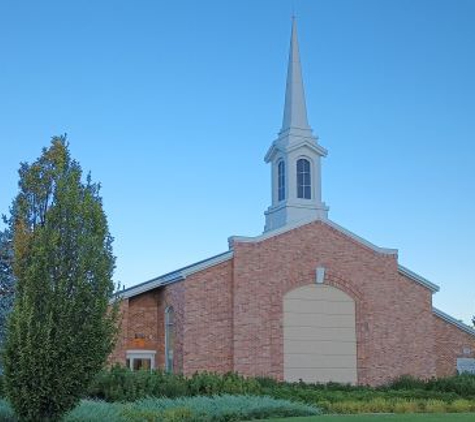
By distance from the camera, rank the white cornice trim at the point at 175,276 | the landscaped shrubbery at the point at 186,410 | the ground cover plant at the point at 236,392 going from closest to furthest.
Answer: the landscaped shrubbery at the point at 186,410, the ground cover plant at the point at 236,392, the white cornice trim at the point at 175,276

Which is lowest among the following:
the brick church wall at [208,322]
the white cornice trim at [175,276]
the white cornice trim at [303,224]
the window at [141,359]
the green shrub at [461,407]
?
the green shrub at [461,407]

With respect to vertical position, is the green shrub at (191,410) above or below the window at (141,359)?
below

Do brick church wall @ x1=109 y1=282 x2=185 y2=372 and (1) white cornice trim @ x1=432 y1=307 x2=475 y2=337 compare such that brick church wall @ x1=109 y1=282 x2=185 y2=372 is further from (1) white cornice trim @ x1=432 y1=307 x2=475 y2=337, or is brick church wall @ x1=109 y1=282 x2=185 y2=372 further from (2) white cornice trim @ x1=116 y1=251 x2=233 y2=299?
(1) white cornice trim @ x1=432 y1=307 x2=475 y2=337

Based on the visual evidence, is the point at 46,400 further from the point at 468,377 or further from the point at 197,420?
the point at 468,377

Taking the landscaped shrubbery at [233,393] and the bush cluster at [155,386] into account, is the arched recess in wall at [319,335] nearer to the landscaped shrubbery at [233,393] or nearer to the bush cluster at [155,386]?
the landscaped shrubbery at [233,393]

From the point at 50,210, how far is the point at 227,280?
14951mm

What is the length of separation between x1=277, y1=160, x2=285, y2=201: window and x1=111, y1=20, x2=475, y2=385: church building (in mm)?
108

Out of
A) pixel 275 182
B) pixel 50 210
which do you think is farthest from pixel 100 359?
pixel 275 182

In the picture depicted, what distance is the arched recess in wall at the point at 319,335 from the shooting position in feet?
91.7

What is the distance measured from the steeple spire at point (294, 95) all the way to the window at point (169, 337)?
10.2 metres

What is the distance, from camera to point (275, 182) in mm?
32812

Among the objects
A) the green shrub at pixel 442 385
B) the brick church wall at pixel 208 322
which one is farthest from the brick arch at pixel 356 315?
the brick church wall at pixel 208 322

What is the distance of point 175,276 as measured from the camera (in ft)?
89.8

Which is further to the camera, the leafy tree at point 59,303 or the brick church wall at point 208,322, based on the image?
the brick church wall at point 208,322
